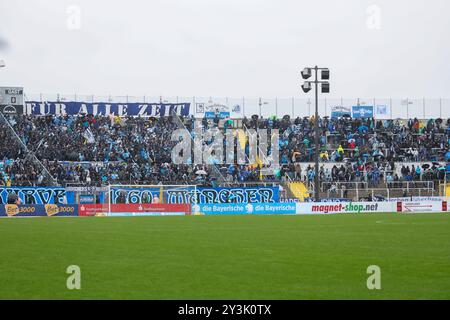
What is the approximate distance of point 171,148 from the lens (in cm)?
5734

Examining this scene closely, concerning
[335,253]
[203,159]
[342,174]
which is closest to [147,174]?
[203,159]

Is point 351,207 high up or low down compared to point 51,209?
down

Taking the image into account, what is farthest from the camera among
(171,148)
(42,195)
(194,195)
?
(171,148)

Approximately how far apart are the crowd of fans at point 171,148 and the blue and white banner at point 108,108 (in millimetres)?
1437

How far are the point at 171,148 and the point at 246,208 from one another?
11.2 m

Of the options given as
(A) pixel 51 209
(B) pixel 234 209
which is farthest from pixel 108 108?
(B) pixel 234 209

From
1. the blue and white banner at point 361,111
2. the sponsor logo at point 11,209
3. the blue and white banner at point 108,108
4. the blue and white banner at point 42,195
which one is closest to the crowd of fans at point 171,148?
the blue and white banner at point 42,195

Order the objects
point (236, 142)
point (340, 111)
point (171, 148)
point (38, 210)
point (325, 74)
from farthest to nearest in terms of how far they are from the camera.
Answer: point (340, 111) → point (236, 142) → point (171, 148) → point (325, 74) → point (38, 210)

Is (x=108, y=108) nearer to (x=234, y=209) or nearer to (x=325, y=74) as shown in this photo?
(x=234, y=209)

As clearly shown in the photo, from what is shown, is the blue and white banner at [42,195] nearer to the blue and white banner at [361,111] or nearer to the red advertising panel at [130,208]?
the red advertising panel at [130,208]

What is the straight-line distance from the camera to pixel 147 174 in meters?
52.9

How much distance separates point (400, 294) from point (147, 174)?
43245 millimetres

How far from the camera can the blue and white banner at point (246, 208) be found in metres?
48.1
